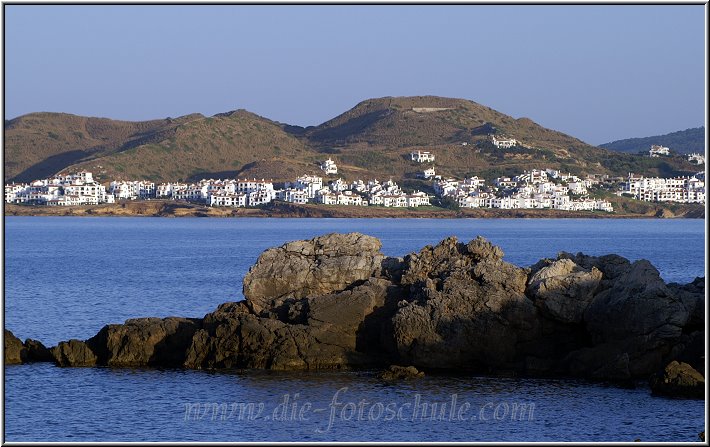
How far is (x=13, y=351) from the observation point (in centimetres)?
2575

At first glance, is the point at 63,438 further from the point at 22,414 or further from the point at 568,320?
the point at 568,320

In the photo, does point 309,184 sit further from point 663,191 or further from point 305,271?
point 305,271

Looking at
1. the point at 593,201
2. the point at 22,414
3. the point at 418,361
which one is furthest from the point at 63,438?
the point at 593,201

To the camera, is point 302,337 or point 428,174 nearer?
point 302,337

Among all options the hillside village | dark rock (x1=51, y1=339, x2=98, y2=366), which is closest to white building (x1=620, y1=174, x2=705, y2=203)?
the hillside village

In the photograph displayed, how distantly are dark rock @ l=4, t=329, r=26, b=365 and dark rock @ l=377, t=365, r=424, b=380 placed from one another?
850cm

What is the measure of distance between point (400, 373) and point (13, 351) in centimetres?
913

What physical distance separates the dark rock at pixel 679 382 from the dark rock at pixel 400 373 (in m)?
4.80

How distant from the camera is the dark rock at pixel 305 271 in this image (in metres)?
26.5

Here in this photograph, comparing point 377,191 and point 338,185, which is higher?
point 338,185

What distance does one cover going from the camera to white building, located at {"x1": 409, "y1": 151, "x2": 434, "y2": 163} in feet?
610

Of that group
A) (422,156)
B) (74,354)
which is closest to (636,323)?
(74,354)

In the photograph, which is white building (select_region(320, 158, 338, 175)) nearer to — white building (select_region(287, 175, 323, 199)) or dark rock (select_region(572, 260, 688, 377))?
white building (select_region(287, 175, 323, 199))

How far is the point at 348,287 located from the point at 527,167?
154 m
